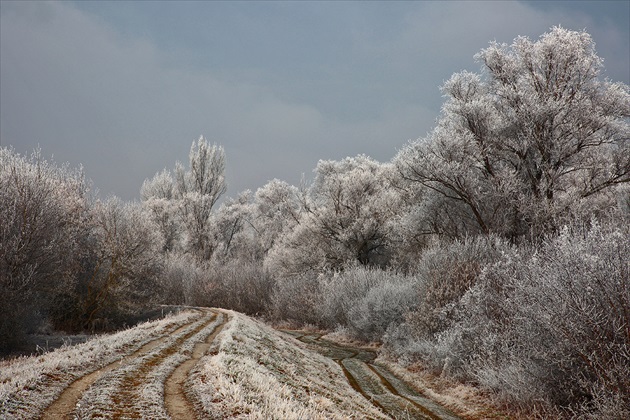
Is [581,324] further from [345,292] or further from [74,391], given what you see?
[345,292]

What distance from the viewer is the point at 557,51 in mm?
25125

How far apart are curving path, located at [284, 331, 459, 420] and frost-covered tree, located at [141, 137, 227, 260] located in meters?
39.8

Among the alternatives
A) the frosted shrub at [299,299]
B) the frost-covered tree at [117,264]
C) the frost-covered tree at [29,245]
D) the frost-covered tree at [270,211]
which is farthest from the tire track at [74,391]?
the frost-covered tree at [270,211]

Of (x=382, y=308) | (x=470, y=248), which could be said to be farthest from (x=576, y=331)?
(x=382, y=308)

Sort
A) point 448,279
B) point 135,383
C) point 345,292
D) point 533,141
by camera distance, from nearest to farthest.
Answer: point 135,383 < point 448,279 < point 533,141 < point 345,292

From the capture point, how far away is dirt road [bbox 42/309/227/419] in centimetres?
751

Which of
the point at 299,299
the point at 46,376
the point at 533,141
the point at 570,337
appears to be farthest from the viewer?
the point at 299,299

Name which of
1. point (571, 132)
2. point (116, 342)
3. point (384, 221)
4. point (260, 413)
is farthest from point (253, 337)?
point (384, 221)

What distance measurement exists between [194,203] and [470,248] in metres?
46.2

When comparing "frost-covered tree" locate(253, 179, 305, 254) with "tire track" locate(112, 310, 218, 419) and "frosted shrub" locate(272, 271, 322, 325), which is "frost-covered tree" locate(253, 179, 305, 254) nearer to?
"frosted shrub" locate(272, 271, 322, 325)

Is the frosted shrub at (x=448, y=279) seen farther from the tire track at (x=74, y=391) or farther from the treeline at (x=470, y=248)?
the tire track at (x=74, y=391)

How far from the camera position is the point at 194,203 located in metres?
60.2

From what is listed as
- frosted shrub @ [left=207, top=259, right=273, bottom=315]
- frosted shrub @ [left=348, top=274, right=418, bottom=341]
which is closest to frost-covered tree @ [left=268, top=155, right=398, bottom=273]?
frosted shrub @ [left=207, top=259, right=273, bottom=315]

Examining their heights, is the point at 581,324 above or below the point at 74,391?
above
